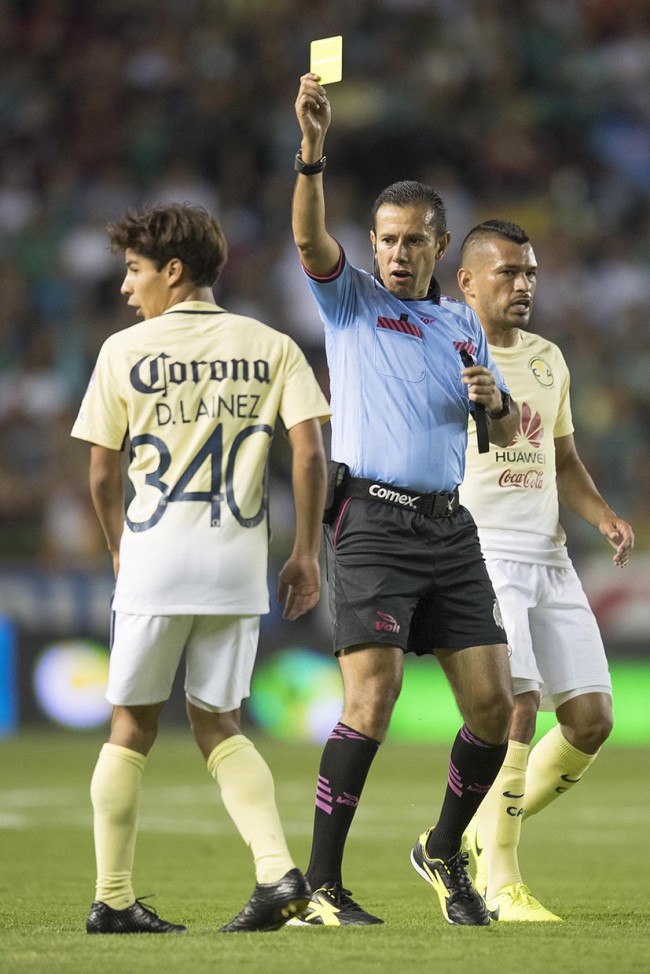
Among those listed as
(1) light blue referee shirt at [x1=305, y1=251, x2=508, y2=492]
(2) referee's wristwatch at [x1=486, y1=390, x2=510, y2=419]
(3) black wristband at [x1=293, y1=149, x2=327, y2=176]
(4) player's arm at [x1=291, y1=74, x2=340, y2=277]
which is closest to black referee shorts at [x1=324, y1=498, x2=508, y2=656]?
(1) light blue referee shirt at [x1=305, y1=251, x2=508, y2=492]

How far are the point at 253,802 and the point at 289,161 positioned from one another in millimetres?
12825

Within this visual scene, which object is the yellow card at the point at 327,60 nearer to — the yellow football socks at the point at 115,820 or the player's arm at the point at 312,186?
the player's arm at the point at 312,186

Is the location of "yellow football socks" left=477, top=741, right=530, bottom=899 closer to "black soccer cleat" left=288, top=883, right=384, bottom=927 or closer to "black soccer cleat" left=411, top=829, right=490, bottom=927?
"black soccer cleat" left=411, top=829, right=490, bottom=927

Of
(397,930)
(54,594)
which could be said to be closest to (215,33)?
(54,594)

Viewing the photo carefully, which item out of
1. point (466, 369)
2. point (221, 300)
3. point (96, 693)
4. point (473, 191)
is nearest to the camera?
point (466, 369)

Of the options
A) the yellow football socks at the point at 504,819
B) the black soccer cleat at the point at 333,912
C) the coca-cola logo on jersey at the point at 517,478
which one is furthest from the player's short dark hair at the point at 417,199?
the black soccer cleat at the point at 333,912

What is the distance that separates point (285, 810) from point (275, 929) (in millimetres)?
4502

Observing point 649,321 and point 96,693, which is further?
point 649,321

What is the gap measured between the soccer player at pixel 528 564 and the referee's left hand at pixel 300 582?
137 cm

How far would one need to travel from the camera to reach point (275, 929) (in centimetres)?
470

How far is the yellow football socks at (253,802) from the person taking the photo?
4.59 metres

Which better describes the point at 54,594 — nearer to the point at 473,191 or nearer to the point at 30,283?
the point at 30,283

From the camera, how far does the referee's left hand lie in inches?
184

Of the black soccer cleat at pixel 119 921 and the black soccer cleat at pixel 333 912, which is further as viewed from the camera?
the black soccer cleat at pixel 333 912
